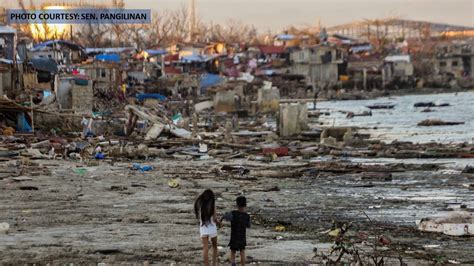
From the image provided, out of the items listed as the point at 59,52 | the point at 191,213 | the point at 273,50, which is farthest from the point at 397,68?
the point at 191,213

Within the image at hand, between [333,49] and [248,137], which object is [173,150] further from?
[333,49]

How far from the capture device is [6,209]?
1343 cm

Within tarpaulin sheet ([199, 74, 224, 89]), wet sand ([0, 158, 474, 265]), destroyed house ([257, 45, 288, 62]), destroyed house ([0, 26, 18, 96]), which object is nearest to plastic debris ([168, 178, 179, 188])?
wet sand ([0, 158, 474, 265])

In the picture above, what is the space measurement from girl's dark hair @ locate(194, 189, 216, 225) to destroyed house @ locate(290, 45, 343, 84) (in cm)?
8977

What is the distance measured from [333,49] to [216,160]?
78.3 m

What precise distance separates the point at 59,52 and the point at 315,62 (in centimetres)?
5192

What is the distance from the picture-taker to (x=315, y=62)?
99812 millimetres

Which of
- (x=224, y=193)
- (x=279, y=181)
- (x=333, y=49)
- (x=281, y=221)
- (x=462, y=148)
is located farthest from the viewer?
(x=333, y=49)

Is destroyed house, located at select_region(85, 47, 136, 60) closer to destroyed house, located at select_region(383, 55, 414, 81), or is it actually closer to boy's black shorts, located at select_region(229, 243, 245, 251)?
destroyed house, located at select_region(383, 55, 414, 81)

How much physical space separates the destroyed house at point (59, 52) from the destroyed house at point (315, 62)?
145 ft

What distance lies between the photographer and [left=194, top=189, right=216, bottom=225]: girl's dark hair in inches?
344

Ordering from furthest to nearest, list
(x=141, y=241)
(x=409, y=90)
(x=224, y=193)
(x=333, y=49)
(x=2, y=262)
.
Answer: (x=409, y=90), (x=333, y=49), (x=224, y=193), (x=141, y=241), (x=2, y=262)

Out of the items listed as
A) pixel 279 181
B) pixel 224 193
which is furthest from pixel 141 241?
pixel 279 181

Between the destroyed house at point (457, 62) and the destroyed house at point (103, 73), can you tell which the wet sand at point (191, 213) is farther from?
the destroyed house at point (457, 62)
